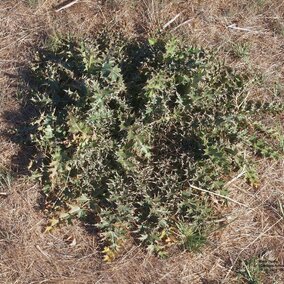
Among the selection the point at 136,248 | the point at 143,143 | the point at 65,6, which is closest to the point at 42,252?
the point at 136,248

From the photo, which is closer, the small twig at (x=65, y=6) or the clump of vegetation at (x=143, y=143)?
the clump of vegetation at (x=143, y=143)

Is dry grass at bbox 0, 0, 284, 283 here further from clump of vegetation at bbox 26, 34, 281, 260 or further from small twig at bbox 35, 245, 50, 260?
clump of vegetation at bbox 26, 34, 281, 260

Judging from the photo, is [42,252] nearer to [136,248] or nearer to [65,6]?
[136,248]

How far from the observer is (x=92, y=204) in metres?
3.79

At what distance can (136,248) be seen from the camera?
3.73m

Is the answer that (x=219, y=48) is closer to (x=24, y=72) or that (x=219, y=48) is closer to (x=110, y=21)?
(x=110, y=21)

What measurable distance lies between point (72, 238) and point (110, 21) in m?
2.06

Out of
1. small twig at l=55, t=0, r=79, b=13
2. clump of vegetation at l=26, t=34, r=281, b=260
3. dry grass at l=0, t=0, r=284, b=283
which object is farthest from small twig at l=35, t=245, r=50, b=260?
small twig at l=55, t=0, r=79, b=13

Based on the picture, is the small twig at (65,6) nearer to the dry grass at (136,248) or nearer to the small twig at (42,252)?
the dry grass at (136,248)

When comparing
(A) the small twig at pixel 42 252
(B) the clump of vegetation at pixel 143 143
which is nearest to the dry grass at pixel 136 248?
(A) the small twig at pixel 42 252

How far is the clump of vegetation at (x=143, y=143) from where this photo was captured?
3752mm

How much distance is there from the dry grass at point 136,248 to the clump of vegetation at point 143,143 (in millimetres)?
128

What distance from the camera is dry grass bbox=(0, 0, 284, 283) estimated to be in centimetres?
364

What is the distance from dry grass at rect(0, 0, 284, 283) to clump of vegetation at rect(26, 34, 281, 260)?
0.13m
